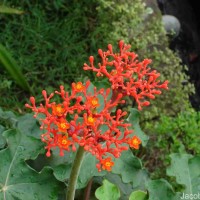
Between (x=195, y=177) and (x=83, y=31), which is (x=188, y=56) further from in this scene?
(x=195, y=177)

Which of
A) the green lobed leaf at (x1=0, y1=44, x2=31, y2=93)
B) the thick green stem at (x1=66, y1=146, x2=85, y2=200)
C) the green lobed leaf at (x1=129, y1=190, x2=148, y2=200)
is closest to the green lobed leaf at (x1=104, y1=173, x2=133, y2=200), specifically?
the green lobed leaf at (x1=129, y1=190, x2=148, y2=200)

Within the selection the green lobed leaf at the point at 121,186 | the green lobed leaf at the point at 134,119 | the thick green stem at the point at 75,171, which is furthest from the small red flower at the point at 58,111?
the green lobed leaf at the point at 121,186

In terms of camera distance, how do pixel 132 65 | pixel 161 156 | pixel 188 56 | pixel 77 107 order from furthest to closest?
pixel 188 56, pixel 161 156, pixel 132 65, pixel 77 107

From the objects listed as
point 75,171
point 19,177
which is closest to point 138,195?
point 75,171

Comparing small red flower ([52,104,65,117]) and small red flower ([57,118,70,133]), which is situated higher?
small red flower ([52,104,65,117])

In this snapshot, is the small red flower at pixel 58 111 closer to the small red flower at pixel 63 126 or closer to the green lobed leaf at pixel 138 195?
the small red flower at pixel 63 126

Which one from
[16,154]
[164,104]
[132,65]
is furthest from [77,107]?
[164,104]

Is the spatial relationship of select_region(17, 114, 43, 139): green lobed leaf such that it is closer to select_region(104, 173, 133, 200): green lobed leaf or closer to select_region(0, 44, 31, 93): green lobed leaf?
select_region(104, 173, 133, 200): green lobed leaf
